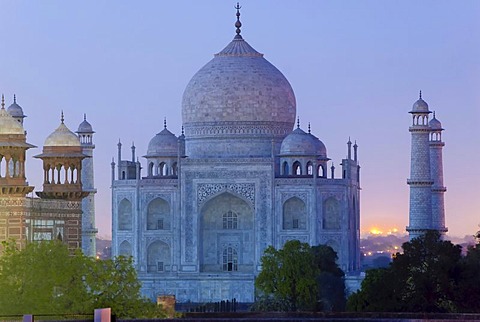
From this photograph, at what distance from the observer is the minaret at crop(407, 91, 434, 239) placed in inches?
2714

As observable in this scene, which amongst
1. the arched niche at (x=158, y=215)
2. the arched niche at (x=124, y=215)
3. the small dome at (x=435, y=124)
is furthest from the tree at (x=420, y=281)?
the small dome at (x=435, y=124)

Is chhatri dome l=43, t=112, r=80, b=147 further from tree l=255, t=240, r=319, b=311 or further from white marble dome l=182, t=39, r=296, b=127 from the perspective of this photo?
white marble dome l=182, t=39, r=296, b=127

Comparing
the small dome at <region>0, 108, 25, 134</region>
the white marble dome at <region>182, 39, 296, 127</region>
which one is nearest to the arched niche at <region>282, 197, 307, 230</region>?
the white marble dome at <region>182, 39, 296, 127</region>

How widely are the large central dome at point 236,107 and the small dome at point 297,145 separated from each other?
1326 millimetres

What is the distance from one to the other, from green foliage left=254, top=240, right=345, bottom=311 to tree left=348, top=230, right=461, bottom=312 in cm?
788

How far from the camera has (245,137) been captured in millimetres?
71438

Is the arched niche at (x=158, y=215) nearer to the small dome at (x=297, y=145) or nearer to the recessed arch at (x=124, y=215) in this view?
the recessed arch at (x=124, y=215)

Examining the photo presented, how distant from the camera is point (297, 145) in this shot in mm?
69688

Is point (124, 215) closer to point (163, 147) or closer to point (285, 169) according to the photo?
point (163, 147)

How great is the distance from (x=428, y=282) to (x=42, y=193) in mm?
13533

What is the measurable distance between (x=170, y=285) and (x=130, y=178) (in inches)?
199

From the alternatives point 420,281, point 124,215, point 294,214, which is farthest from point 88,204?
point 420,281

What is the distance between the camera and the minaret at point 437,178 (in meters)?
73.7

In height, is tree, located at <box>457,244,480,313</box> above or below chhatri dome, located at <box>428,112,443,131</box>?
below
